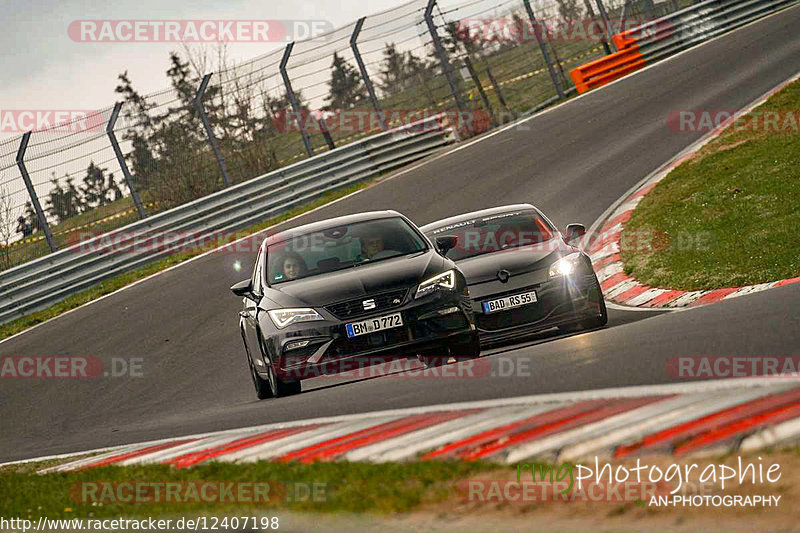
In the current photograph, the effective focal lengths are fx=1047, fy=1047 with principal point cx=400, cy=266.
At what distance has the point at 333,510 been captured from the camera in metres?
4.34

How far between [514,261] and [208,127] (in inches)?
573

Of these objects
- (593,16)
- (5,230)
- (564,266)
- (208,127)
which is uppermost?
(208,127)

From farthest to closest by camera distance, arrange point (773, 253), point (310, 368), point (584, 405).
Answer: point (773, 253), point (310, 368), point (584, 405)

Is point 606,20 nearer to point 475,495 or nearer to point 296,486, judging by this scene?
point 296,486

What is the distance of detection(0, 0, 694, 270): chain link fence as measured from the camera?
21.8 metres

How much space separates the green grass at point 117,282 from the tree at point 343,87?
2.91 m

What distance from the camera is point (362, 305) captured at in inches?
360

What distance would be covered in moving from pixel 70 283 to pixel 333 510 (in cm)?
1766

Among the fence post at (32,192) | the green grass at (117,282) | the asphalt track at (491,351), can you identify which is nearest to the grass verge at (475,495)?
the asphalt track at (491,351)

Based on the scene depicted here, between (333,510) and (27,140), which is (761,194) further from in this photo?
(27,140)

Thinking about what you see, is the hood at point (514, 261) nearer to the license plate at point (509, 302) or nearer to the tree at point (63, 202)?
the license plate at point (509, 302)

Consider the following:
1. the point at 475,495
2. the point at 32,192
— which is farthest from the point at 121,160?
the point at 475,495

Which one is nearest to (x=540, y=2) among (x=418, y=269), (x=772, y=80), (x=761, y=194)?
(x=772, y=80)

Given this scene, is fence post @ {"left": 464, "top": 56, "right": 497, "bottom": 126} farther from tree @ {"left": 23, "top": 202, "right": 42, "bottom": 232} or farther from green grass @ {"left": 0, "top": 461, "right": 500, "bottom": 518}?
green grass @ {"left": 0, "top": 461, "right": 500, "bottom": 518}
